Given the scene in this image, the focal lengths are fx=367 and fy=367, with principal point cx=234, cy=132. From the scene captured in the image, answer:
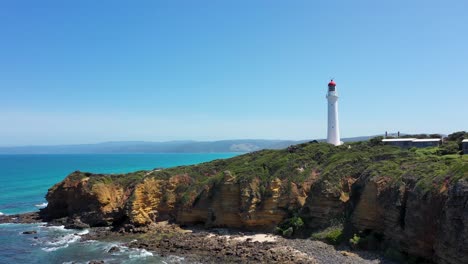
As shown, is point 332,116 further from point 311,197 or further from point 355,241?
point 355,241

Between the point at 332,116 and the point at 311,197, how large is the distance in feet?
71.0

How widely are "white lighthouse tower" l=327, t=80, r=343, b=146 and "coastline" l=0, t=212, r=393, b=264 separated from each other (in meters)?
23.7

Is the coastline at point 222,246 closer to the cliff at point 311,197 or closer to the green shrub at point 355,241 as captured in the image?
the green shrub at point 355,241

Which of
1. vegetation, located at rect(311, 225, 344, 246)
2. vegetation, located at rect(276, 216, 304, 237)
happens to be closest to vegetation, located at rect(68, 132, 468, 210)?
vegetation, located at rect(276, 216, 304, 237)

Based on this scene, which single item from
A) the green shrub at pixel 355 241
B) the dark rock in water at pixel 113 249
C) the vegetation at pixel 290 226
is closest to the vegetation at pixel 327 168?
the vegetation at pixel 290 226

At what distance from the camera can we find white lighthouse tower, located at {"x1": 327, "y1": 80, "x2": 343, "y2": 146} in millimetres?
53688

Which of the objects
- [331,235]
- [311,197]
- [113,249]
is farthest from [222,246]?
[311,197]

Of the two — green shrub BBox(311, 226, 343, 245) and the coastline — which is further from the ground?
green shrub BBox(311, 226, 343, 245)

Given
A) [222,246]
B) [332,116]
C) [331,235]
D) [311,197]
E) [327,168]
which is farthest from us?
[332,116]

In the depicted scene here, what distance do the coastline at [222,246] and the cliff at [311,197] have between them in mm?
1430

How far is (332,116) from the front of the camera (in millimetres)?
54094

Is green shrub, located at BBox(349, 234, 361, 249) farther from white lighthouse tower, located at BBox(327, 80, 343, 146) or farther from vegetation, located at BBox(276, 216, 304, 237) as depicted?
white lighthouse tower, located at BBox(327, 80, 343, 146)

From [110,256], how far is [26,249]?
8.90 metres

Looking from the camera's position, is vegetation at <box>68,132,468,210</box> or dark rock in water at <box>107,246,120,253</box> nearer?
vegetation at <box>68,132,468,210</box>
